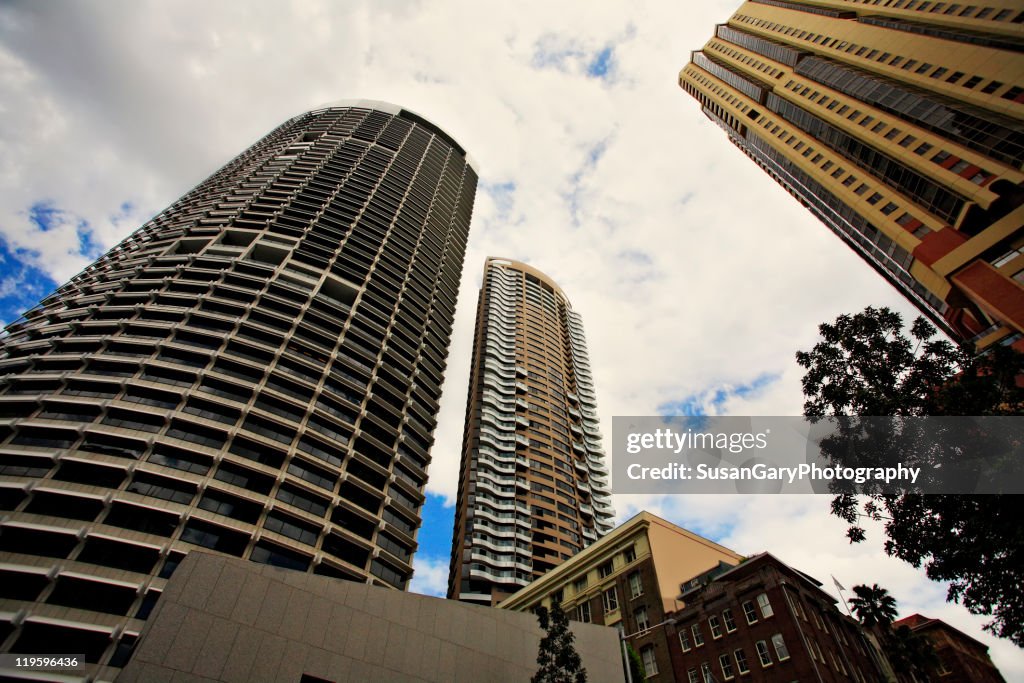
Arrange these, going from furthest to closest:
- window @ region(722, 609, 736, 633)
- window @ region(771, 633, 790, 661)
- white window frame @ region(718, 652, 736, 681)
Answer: window @ region(722, 609, 736, 633) < white window frame @ region(718, 652, 736, 681) < window @ region(771, 633, 790, 661)

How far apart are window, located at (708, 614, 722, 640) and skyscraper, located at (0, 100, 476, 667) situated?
2512 cm

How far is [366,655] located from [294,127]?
9703 cm

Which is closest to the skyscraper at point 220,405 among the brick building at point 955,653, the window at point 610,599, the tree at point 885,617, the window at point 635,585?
the window at point 610,599

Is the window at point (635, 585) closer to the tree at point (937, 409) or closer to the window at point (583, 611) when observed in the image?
the window at point (583, 611)

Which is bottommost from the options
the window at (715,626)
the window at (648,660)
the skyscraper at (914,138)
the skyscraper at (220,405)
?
the window at (648,660)

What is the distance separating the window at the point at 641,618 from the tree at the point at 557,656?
62.0ft

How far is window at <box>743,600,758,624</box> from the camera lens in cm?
2964

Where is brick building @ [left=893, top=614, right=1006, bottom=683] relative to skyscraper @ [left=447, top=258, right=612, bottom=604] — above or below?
below

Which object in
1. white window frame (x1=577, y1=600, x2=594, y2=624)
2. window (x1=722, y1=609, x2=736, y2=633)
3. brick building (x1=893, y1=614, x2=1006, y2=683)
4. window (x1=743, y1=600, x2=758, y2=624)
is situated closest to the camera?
window (x1=743, y1=600, x2=758, y2=624)

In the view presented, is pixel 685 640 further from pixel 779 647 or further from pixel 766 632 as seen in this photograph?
pixel 779 647

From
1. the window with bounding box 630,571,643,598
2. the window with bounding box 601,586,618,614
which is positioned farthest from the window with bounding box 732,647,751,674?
the window with bounding box 601,586,618,614

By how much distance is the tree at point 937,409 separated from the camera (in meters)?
14.9

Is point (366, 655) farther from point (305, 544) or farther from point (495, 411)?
point (495, 411)

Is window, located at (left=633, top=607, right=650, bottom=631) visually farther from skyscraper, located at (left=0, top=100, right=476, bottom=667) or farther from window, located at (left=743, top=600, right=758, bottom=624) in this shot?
skyscraper, located at (left=0, top=100, right=476, bottom=667)
